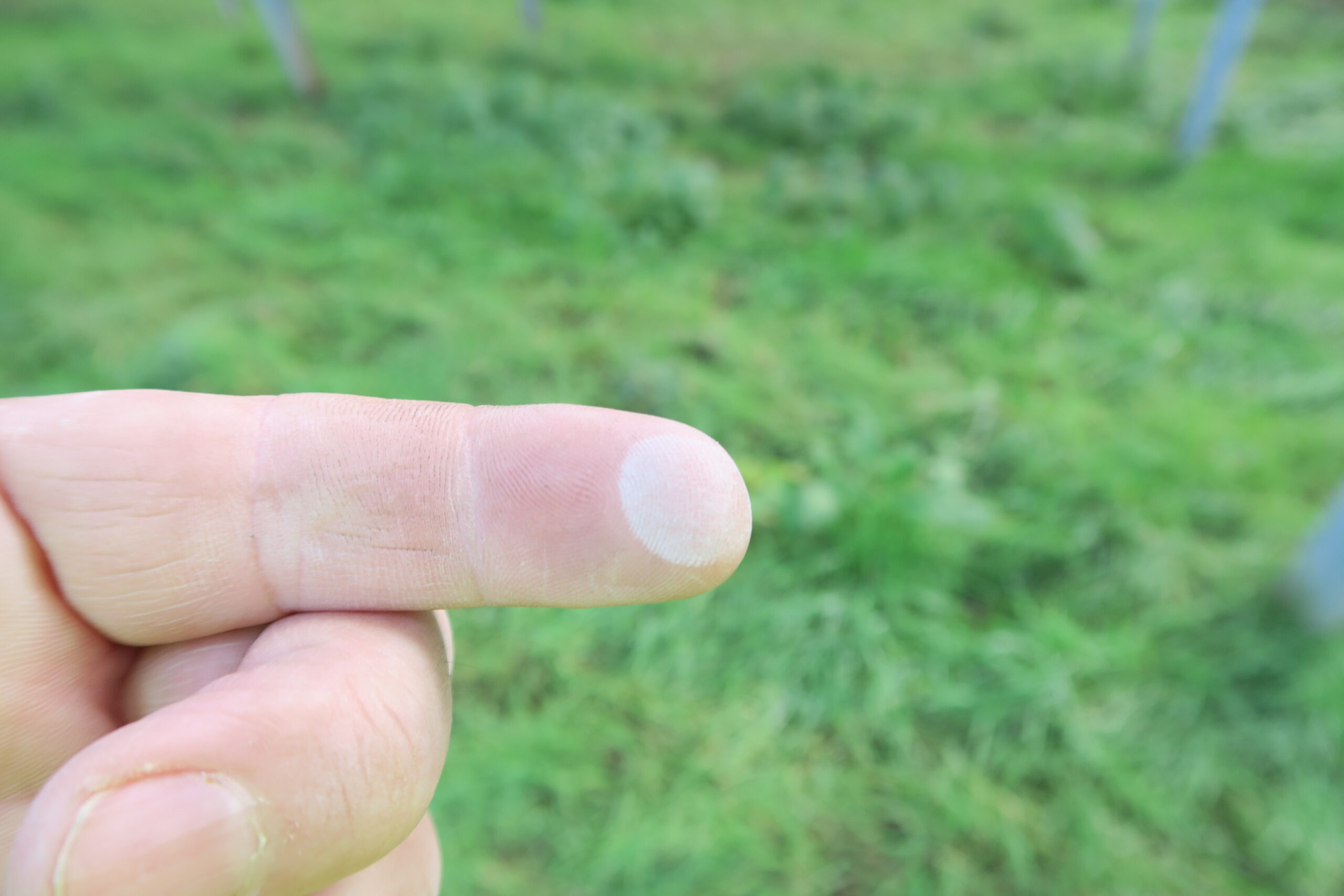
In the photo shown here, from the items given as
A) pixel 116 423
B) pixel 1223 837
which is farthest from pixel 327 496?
pixel 1223 837

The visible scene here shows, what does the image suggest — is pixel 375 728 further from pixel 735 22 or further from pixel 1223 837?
pixel 735 22

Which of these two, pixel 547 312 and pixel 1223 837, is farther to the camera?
pixel 547 312

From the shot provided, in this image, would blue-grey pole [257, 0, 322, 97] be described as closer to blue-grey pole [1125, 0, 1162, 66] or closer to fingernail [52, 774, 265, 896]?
fingernail [52, 774, 265, 896]

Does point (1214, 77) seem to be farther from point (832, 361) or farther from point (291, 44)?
point (291, 44)

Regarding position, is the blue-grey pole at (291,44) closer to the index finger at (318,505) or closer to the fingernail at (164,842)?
the index finger at (318,505)

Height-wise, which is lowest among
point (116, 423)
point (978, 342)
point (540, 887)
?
point (540, 887)

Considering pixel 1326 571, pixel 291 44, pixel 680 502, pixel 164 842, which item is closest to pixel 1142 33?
pixel 1326 571

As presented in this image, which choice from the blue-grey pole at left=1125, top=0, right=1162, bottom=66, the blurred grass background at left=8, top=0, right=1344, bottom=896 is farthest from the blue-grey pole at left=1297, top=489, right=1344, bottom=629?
the blue-grey pole at left=1125, top=0, right=1162, bottom=66
